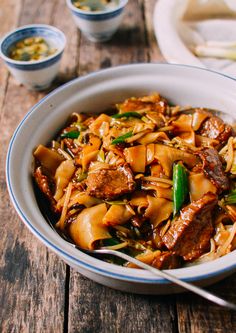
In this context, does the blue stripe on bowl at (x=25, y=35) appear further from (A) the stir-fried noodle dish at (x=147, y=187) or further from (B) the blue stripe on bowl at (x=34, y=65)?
(A) the stir-fried noodle dish at (x=147, y=187)

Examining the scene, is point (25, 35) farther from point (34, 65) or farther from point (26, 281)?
point (26, 281)

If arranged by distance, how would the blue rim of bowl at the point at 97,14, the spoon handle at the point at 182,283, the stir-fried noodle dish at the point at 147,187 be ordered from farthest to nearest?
1. the blue rim of bowl at the point at 97,14
2. the stir-fried noodle dish at the point at 147,187
3. the spoon handle at the point at 182,283

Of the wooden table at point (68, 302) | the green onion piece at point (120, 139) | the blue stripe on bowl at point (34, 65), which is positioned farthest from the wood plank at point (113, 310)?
the blue stripe on bowl at point (34, 65)

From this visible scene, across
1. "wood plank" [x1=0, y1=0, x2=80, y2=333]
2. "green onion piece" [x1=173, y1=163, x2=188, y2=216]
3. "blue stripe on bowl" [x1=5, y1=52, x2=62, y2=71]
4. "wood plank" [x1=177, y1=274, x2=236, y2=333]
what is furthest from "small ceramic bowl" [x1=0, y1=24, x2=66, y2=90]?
"wood plank" [x1=177, y1=274, x2=236, y2=333]

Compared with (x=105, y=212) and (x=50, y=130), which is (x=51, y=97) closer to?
(x=50, y=130)

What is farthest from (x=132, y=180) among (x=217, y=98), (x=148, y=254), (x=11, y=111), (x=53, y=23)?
(x=53, y=23)

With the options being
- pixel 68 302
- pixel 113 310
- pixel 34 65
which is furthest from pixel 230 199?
pixel 34 65
